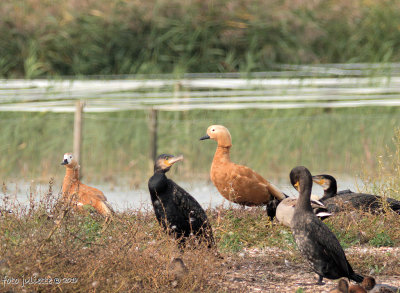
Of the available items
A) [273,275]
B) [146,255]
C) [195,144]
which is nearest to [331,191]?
[273,275]

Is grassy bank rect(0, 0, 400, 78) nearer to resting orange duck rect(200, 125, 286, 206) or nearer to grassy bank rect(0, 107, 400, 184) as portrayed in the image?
grassy bank rect(0, 107, 400, 184)

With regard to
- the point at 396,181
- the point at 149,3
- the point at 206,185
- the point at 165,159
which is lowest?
the point at 206,185

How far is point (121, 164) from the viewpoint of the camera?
1155cm

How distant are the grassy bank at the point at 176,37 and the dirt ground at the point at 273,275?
9.39 meters

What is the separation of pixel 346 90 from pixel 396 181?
181 inches

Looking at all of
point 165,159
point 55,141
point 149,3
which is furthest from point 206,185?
point 149,3

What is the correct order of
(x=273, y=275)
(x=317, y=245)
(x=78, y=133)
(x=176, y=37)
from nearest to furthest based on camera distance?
(x=317, y=245) → (x=273, y=275) → (x=78, y=133) → (x=176, y=37)

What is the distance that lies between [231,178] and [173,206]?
76.6 inches

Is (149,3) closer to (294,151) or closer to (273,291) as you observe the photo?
(294,151)

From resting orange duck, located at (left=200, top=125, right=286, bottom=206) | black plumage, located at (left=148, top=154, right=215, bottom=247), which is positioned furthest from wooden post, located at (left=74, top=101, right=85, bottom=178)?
black plumage, located at (left=148, top=154, right=215, bottom=247)

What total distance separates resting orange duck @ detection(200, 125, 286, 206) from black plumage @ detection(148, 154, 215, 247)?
68.7 inches

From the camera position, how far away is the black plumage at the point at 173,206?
6.10 metres

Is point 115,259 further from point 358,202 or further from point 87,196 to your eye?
point 358,202

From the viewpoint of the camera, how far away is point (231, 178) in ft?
26.1
